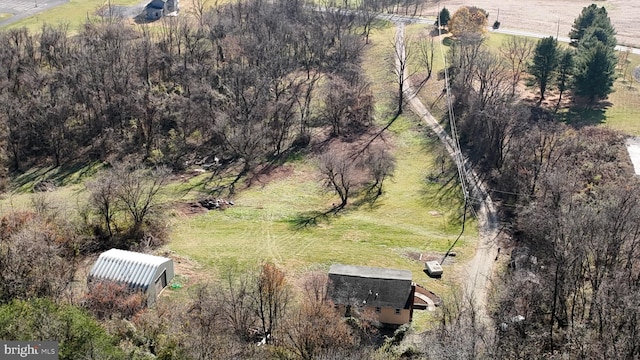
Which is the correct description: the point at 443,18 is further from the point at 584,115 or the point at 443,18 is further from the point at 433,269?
the point at 433,269

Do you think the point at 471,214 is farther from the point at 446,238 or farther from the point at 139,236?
the point at 139,236

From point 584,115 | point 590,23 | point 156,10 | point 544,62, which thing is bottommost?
point 584,115

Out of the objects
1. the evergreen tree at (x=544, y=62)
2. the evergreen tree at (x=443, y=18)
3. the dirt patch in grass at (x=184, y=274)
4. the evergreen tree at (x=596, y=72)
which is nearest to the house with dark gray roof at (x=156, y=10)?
the evergreen tree at (x=443, y=18)

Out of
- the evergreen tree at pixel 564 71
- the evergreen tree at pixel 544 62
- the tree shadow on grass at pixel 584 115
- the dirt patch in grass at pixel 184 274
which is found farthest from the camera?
the evergreen tree at pixel 544 62

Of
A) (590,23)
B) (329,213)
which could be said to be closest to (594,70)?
(590,23)

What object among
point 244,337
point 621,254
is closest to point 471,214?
point 621,254

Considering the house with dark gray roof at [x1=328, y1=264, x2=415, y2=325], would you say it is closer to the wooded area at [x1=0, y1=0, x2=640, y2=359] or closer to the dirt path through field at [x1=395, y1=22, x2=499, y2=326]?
the wooded area at [x1=0, y1=0, x2=640, y2=359]

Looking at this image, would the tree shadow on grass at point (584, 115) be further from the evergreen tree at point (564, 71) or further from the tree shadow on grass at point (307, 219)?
the tree shadow on grass at point (307, 219)
